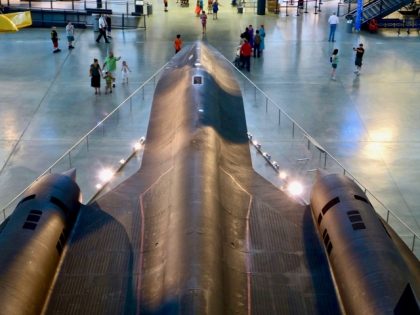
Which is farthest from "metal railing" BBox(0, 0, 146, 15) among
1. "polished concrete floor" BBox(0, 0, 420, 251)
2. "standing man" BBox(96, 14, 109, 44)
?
"standing man" BBox(96, 14, 109, 44)

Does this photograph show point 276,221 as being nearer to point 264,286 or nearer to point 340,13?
point 264,286

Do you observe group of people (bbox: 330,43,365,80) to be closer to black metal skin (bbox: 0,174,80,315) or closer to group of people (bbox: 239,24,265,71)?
group of people (bbox: 239,24,265,71)

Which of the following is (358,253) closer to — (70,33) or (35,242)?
(35,242)

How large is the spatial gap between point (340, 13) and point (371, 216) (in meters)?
31.5

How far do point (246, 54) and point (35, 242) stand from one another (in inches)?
712

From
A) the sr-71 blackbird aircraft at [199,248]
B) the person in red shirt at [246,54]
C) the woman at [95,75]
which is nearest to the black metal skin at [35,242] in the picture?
the sr-71 blackbird aircraft at [199,248]

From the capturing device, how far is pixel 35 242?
9023mm

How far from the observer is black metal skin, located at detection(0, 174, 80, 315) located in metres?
8.04

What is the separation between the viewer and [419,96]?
2303 centimetres

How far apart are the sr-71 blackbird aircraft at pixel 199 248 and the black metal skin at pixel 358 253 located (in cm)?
2

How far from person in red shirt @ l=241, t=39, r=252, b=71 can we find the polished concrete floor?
450mm

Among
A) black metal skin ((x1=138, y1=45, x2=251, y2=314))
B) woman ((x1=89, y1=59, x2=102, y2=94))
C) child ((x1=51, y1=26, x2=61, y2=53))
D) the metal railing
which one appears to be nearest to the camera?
black metal skin ((x1=138, y1=45, x2=251, y2=314))

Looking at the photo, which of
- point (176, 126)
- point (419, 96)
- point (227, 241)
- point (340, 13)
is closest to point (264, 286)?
point (227, 241)

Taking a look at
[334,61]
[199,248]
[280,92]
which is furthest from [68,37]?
[199,248]
